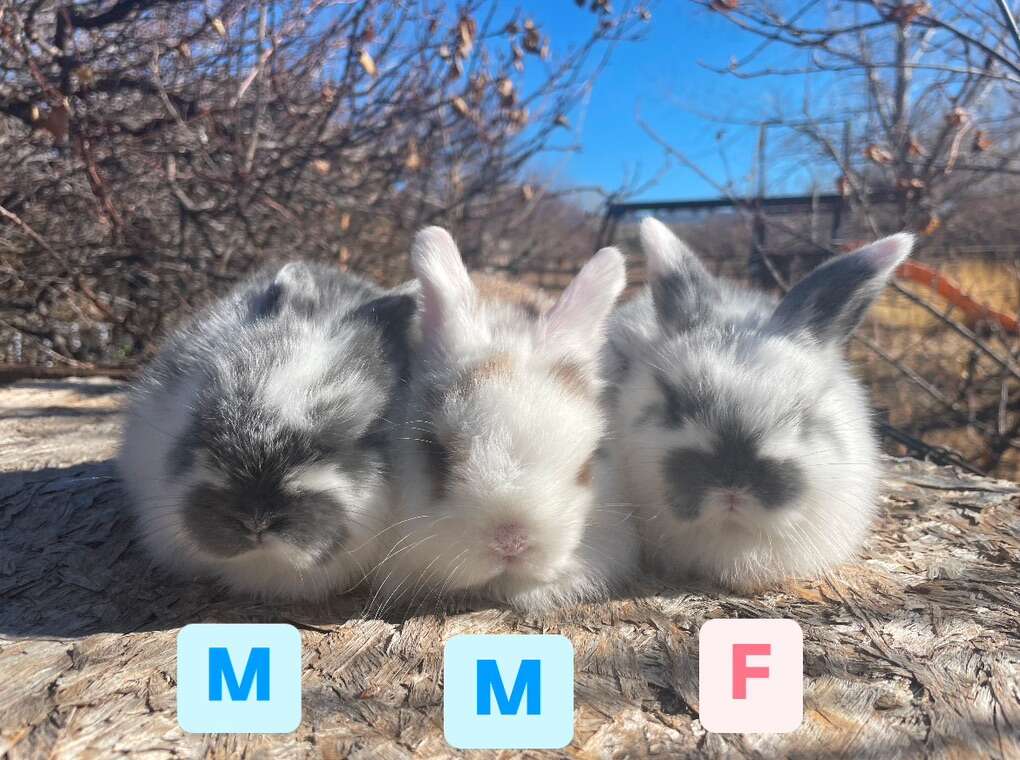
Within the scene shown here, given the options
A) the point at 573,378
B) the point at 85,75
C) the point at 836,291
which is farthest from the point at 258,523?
the point at 85,75

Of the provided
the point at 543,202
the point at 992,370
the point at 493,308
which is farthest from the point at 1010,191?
the point at 493,308

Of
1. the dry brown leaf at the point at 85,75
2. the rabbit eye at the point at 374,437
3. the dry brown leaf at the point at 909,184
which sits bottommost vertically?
the rabbit eye at the point at 374,437

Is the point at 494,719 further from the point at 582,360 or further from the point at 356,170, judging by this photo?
the point at 356,170

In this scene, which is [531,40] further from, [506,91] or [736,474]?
[736,474]

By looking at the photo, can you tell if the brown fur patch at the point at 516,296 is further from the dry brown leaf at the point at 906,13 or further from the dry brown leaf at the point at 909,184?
the dry brown leaf at the point at 909,184

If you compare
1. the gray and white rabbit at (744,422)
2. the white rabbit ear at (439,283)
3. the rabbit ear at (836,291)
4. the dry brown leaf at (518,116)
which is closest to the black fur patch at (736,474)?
the gray and white rabbit at (744,422)

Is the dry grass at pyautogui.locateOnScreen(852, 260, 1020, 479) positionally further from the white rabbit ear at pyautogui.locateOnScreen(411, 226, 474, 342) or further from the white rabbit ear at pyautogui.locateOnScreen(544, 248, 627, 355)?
the white rabbit ear at pyautogui.locateOnScreen(411, 226, 474, 342)
